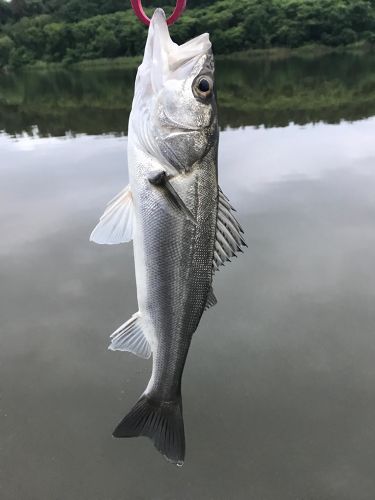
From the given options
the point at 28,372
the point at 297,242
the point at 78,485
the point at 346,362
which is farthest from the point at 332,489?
the point at 297,242

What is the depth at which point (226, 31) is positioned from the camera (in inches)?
2024

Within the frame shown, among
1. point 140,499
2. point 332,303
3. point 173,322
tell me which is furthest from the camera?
point 332,303

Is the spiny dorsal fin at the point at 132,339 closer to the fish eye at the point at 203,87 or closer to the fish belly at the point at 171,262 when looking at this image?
the fish belly at the point at 171,262

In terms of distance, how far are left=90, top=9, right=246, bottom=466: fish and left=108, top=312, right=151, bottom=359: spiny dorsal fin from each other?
4.1 inches

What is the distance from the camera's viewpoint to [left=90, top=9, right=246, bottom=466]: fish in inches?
81.2

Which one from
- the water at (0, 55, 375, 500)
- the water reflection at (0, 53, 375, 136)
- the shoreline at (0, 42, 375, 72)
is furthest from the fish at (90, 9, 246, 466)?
the shoreline at (0, 42, 375, 72)

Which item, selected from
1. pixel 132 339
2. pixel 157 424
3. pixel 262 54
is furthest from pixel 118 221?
pixel 262 54

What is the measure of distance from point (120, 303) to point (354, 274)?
11.4 feet

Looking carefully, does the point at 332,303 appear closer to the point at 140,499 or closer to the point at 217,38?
the point at 140,499

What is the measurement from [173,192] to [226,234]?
1.16ft

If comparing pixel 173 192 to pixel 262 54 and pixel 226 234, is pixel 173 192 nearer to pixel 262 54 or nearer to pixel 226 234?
pixel 226 234

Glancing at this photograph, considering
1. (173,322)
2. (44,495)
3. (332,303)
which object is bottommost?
(44,495)

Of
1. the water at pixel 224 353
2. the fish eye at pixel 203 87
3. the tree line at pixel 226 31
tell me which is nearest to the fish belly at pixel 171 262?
the fish eye at pixel 203 87

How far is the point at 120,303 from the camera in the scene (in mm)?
6336
